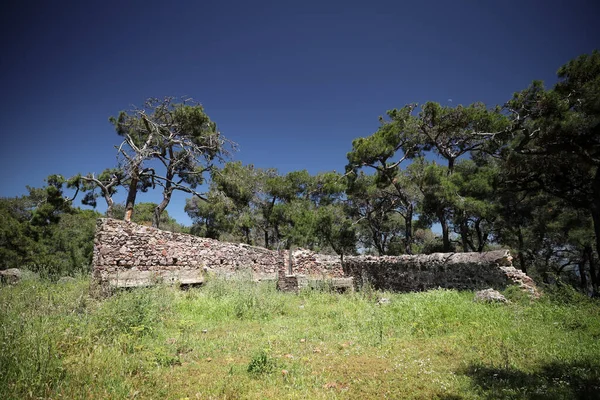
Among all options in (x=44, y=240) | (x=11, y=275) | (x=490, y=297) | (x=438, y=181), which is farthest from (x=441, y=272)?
(x=44, y=240)

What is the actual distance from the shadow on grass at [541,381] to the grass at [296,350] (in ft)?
0.05

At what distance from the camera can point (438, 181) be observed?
16.1 meters

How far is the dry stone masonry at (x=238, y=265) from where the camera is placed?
9094 mm

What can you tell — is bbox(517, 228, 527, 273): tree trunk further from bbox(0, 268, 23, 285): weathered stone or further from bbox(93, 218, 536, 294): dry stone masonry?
bbox(0, 268, 23, 285): weathered stone

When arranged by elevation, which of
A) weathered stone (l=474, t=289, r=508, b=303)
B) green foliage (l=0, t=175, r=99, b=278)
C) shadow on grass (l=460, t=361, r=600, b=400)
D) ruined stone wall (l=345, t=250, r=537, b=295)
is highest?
green foliage (l=0, t=175, r=99, b=278)

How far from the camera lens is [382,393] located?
343 centimetres

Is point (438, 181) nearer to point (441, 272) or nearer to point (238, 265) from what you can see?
point (441, 272)

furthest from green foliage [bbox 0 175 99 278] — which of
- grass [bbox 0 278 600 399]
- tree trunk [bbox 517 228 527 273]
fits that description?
tree trunk [bbox 517 228 527 273]

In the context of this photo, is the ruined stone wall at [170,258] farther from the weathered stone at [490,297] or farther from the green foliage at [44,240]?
the weathered stone at [490,297]

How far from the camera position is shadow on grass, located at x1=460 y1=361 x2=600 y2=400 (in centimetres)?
314

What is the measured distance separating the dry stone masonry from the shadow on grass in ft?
16.7

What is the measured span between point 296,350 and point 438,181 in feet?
46.0

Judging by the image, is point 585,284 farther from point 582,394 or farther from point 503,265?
point 582,394

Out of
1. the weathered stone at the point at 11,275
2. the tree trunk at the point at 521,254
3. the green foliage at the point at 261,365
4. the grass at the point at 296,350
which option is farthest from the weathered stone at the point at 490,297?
the weathered stone at the point at 11,275
